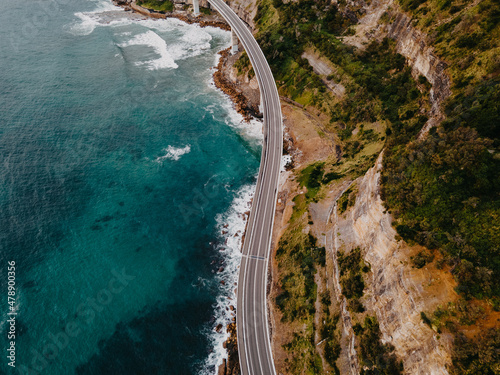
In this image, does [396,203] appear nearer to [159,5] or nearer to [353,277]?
[353,277]

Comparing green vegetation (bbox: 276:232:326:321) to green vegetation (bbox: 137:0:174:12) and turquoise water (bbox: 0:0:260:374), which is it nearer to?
turquoise water (bbox: 0:0:260:374)

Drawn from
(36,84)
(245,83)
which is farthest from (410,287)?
(36,84)

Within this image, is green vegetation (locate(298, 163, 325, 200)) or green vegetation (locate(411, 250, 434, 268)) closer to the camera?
green vegetation (locate(411, 250, 434, 268))

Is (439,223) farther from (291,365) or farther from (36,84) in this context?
(36,84)

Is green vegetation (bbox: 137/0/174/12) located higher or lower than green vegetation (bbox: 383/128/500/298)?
lower

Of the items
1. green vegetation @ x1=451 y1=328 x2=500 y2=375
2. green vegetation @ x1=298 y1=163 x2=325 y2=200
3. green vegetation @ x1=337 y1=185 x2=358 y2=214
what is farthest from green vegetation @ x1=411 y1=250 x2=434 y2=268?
green vegetation @ x1=298 y1=163 x2=325 y2=200

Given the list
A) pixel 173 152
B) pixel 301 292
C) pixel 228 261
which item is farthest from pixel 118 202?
pixel 301 292
